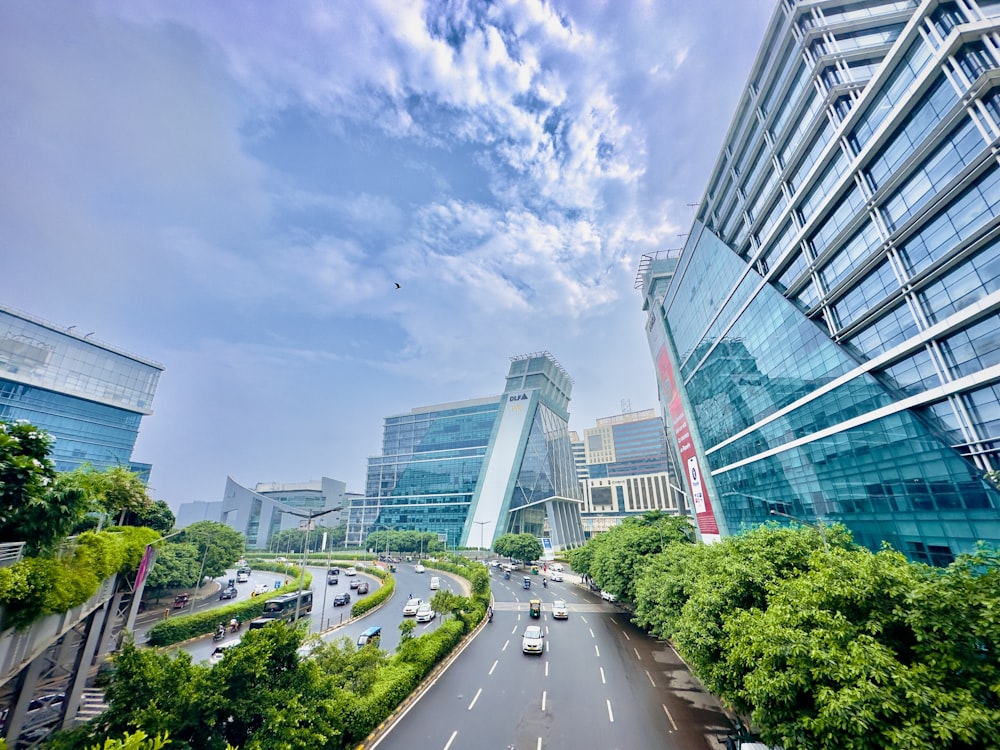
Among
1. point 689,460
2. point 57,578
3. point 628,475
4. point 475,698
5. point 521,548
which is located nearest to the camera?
point 57,578

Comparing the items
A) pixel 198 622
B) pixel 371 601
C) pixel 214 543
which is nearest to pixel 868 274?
pixel 371 601

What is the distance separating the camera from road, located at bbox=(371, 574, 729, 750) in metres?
17.5

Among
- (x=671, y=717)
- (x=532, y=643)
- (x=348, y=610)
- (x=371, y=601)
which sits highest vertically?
(x=371, y=601)

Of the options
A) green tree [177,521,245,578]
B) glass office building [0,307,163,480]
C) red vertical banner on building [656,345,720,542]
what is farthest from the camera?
glass office building [0,307,163,480]

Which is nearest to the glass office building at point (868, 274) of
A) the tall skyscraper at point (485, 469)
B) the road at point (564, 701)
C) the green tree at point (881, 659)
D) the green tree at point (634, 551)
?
the green tree at point (634, 551)

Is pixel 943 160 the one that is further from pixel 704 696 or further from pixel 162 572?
pixel 162 572

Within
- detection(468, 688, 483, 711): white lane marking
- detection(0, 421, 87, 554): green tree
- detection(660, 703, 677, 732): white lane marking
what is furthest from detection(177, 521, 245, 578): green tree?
detection(660, 703, 677, 732): white lane marking

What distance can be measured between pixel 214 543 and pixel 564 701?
162ft

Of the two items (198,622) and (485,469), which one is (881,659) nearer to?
(198,622)

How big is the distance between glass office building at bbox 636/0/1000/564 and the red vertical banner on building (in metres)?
5.28

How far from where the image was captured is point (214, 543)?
5178cm

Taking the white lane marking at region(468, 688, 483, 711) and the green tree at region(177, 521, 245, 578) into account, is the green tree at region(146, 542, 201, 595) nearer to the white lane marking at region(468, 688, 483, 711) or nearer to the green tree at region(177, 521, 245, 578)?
the green tree at region(177, 521, 245, 578)

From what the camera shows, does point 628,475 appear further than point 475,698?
Yes

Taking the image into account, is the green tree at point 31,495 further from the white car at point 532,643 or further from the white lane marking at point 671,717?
the white car at point 532,643
